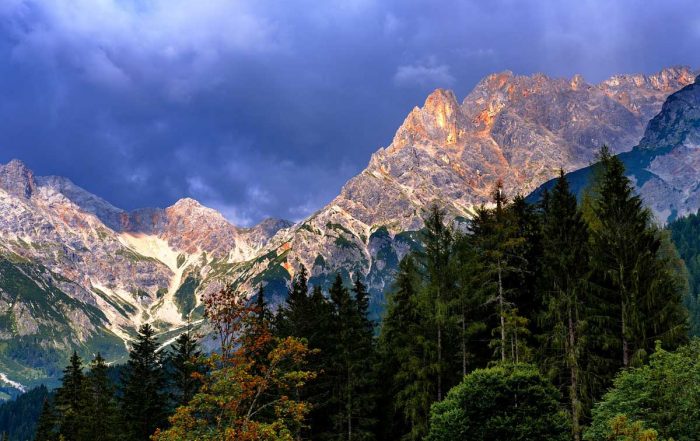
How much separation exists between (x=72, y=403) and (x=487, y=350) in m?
47.6

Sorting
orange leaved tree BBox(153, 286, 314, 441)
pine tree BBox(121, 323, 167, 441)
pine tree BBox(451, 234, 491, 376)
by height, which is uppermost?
pine tree BBox(451, 234, 491, 376)

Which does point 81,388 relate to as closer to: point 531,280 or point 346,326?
point 346,326

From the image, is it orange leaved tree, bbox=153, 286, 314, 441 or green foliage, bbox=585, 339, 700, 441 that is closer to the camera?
orange leaved tree, bbox=153, 286, 314, 441

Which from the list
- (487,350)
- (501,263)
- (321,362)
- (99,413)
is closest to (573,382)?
(501,263)

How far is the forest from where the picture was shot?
23.6m

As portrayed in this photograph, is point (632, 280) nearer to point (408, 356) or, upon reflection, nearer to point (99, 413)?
point (408, 356)

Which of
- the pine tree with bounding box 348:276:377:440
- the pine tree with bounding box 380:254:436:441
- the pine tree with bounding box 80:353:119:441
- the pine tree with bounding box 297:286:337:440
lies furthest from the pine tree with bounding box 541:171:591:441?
the pine tree with bounding box 80:353:119:441

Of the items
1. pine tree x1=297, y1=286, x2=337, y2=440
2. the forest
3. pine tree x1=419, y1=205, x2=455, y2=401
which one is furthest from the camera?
pine tree x1=297, y1=286, x2=337, y2=440

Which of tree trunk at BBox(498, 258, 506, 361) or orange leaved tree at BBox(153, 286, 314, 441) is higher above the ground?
tree trunk at BBox(498, 258, 506, 361)

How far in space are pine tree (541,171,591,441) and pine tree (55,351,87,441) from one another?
48062 millimetres

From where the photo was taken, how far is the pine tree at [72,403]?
207ft

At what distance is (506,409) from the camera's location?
36.8m

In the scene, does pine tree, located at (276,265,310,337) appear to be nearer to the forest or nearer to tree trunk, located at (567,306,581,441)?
the forest

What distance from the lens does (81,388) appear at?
66.8 metres
